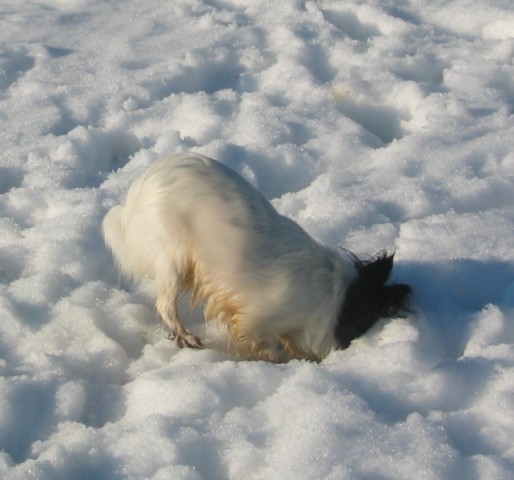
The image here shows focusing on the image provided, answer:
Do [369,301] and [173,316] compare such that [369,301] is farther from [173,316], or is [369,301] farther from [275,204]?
[275,204]

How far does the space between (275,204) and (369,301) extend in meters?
1.02

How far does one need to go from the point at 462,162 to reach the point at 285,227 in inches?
57.9

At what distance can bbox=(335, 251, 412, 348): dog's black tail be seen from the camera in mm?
3676

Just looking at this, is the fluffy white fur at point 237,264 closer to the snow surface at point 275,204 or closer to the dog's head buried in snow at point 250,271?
the dog's head buried in snow at point 250,271

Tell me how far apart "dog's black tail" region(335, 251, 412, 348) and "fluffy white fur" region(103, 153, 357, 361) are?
0.03m

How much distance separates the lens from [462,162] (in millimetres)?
4840

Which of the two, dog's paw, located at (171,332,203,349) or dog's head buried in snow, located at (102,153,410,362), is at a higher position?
dog's head buried in snow, located at (102,153,410,362)

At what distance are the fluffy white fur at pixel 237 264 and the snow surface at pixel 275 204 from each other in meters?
0.16

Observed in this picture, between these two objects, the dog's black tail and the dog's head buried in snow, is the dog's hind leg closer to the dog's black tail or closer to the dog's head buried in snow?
the dog's head buried in snow

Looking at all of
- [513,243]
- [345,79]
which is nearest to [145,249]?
[513,243]

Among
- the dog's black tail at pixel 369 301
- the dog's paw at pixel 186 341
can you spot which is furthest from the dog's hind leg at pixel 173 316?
the dog's black tail at pixel 369 301

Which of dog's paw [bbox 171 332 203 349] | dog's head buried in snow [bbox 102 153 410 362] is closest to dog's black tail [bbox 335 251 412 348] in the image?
dog's head buried in snow [bbox 102 153 410 362]

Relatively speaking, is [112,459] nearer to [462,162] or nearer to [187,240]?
[187,240]

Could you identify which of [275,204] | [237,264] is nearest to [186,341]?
[237,264]
